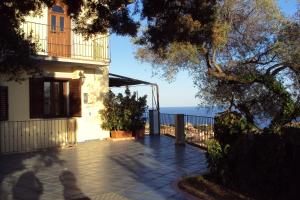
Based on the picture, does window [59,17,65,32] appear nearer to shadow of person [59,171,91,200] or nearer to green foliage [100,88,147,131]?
green foliage [100,88,147,131]

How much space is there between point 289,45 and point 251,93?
166 cm

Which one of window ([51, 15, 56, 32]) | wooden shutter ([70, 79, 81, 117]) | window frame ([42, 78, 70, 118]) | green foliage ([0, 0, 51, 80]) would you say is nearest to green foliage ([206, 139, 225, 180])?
green foliage ([0, 0, 51, 80])

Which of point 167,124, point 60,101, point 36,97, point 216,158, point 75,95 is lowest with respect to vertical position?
point 216,158

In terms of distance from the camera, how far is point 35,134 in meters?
14.8

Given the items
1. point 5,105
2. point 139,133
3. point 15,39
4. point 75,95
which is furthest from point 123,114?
point 15,39

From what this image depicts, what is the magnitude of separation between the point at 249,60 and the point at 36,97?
22.5 feet

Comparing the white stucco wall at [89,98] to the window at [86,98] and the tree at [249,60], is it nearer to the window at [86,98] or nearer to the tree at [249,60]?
the window at [86,98]

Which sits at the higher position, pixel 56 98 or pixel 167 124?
pixel 56 98

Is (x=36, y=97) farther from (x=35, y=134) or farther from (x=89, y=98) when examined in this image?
(x=89, y=98)

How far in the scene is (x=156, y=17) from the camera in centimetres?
775

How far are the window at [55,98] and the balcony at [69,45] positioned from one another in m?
0.92

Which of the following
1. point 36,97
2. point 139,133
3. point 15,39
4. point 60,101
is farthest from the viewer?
point 139,133

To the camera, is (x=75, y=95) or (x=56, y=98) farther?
(x=75, y=95)

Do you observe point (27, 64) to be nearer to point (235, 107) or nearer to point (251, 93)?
point (235, 107)
